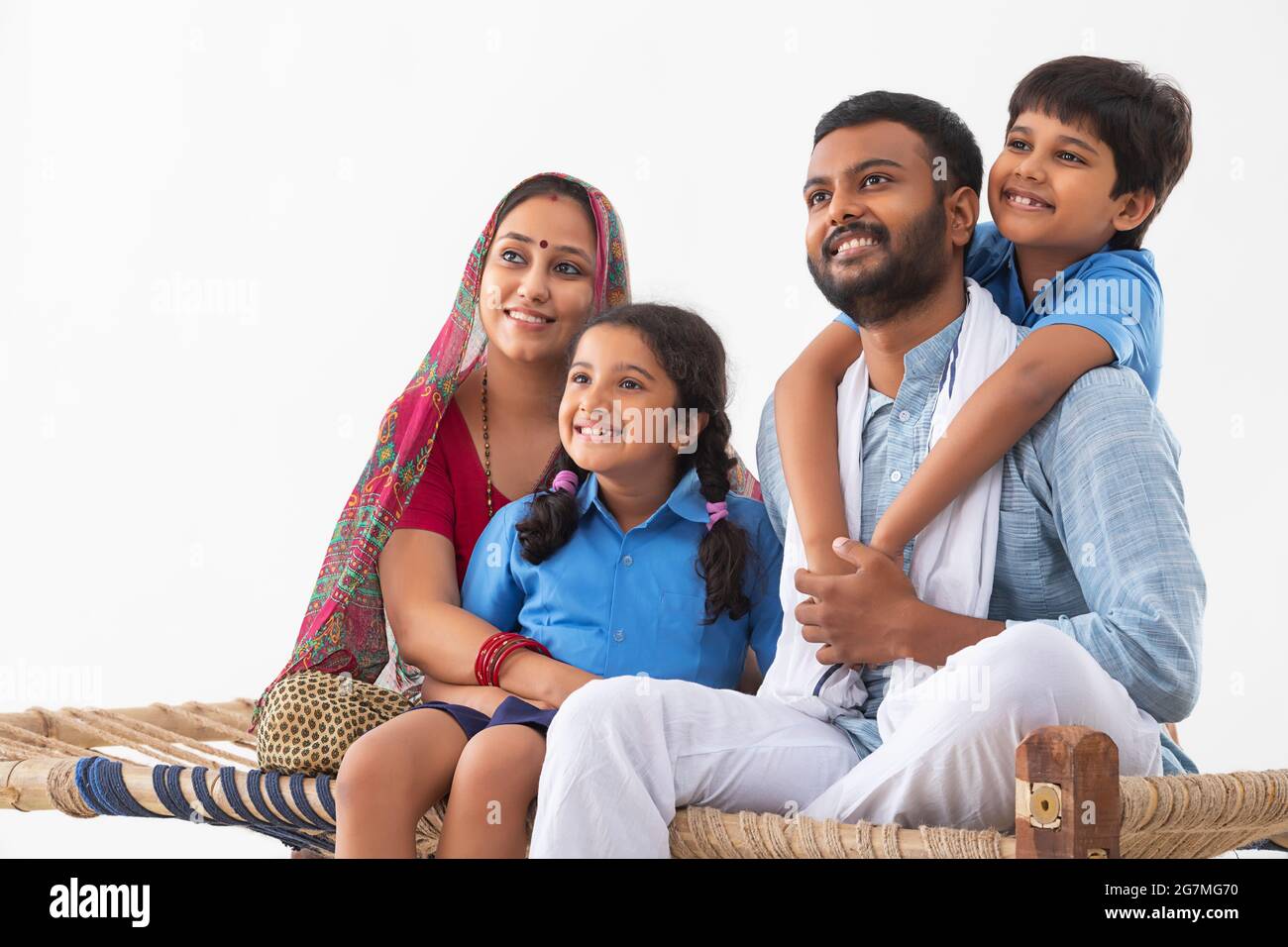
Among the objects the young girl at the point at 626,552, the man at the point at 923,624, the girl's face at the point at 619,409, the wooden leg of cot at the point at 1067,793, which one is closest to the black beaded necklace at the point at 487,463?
the young girl at the point at 626,552

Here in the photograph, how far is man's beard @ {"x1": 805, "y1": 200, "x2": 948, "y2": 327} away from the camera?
1727 mm

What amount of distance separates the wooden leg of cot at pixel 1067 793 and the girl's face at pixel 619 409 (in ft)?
2.31

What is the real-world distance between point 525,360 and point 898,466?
2.10 ft

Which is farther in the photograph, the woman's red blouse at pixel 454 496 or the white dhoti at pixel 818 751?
the woman's red blouse at pixel 454 496

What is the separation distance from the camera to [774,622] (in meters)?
1.92

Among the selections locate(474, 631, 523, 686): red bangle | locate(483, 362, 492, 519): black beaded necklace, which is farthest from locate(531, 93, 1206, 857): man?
locate(483, 362, 492, 519): black beaded necklace

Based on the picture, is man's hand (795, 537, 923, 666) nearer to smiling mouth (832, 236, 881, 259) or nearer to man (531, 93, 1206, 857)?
man (531, 93, 1206, 857)

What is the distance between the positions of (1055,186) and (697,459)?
1.90ft

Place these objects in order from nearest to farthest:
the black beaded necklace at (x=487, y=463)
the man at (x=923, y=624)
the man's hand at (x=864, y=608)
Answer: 1. the man at (x=923, y=624)
2. the man's hand at (x=864, y=608)
3. the black beaded necklace at (x=487, y=463)

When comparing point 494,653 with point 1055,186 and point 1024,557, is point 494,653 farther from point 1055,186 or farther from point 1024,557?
point 1055,186

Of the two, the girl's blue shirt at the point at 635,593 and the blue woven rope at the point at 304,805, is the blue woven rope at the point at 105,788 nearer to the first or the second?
the blue woven rope at the point at 304,805

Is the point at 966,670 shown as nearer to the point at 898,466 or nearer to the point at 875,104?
the point at 898,466

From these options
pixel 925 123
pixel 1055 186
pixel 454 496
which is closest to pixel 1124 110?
pixel 1055 186

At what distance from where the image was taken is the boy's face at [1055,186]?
5.69ft
